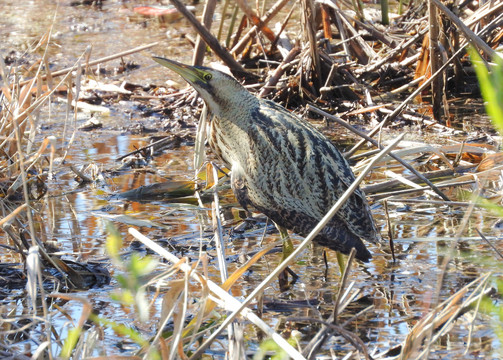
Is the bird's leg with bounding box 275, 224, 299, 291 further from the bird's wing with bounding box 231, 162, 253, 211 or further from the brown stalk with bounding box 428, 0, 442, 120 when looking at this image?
the brown stalk with bounding box 428, 0, 442, 120

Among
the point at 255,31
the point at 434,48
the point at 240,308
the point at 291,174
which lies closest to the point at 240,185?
the point at 291,174

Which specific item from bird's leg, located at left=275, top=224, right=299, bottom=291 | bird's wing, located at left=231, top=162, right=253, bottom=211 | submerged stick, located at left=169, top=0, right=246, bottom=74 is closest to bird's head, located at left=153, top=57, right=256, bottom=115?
bird's wing, located at left=231, top=162, right=253, bottom=211

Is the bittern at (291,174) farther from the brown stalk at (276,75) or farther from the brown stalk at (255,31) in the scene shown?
the brown stalk at (255,31)

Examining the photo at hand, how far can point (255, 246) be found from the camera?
3.60 meters

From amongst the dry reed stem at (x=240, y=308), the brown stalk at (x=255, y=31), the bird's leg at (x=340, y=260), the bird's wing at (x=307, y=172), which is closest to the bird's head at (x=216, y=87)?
the bird's wing at (x=307, y=172)

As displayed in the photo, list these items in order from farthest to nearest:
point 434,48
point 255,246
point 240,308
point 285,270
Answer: point 434,48 < point 255,246 < point 285,270 < point 240,308

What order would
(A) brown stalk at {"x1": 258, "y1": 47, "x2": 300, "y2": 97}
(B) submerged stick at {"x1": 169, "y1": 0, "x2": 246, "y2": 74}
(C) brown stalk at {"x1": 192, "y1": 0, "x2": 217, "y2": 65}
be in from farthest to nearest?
1. (A) brown stalk at {"x1": 258, "y1": 47, "x2": 300, "y2": 97}
2. (C) brown stalk at {"x1": 192, "y1": 0, "x2": 217, "y2": 65}
3. (B) submerged stick at {"x1": 169, "y1": 0, "x2": 246, "y2": 74}

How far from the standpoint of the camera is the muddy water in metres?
2.71

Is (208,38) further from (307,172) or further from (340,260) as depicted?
(340,260)

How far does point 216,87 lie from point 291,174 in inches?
23.3

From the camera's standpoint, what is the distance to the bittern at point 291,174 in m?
3.25

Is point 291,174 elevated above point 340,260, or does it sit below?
above

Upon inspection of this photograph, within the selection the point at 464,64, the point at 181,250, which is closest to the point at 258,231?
the point at 181,250

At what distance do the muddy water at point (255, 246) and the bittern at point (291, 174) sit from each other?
0.64 feet
